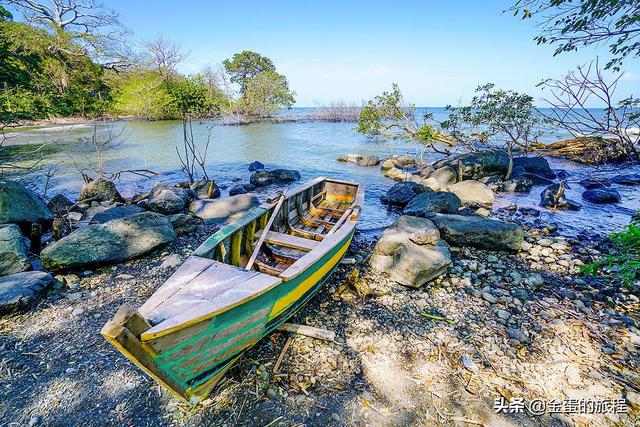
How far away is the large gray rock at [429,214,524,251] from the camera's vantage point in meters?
5.68

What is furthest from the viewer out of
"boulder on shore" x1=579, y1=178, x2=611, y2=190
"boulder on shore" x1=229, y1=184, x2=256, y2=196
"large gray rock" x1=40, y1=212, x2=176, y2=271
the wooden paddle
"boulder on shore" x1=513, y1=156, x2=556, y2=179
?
"boulder on shore" x1=513, y1=156, x2=556, y2=179

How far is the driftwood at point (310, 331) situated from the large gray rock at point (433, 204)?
16.3 feet

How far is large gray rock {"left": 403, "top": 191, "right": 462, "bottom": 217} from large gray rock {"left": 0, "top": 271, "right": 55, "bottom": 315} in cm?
751

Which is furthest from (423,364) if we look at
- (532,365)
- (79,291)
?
(79,291)

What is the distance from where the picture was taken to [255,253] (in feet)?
13.0

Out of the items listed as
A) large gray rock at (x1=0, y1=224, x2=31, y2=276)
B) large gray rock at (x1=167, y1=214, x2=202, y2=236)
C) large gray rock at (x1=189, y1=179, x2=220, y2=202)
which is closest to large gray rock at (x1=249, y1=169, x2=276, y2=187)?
large gray rock at (x1=189, y1=179, x2=220, y2=202)

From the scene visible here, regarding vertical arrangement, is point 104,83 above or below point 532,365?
above

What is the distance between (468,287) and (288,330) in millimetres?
3002

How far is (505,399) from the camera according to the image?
9.19 ft

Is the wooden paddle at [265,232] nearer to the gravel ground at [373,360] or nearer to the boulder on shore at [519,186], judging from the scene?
the gravel ground at [373,360]

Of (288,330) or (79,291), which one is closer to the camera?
(288,330)

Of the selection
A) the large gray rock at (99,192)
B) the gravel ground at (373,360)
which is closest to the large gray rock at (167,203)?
the large gray rock at (99,192)

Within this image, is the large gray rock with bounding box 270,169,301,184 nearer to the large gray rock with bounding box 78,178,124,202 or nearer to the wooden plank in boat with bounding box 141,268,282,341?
the large gray rock with bounding box 78,178,124,202

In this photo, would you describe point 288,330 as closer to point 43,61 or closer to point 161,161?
point 161,161
